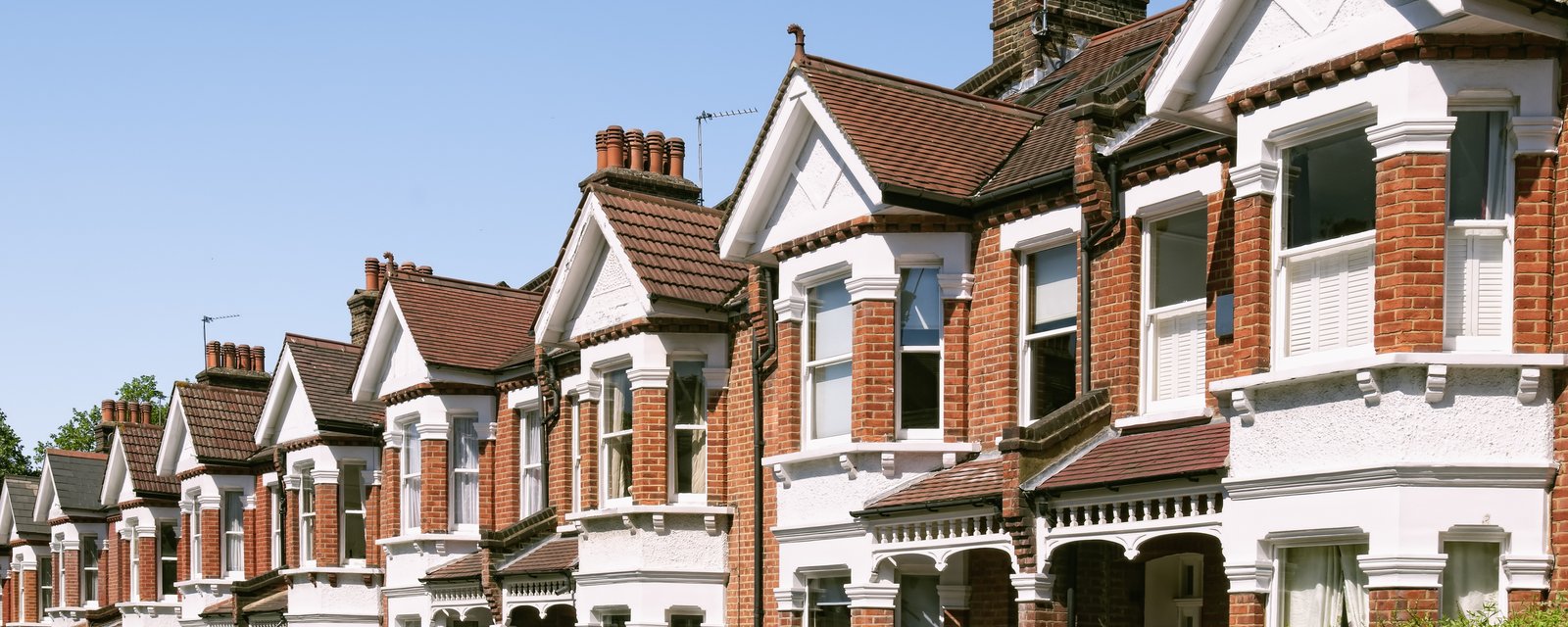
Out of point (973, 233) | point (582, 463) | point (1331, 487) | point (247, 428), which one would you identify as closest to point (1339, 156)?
point (1331, 487)

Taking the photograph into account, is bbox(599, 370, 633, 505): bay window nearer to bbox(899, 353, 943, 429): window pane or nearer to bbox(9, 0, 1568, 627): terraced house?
bbox(9, 0, 1568, 627): terraced house

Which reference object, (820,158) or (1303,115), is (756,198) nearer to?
(820,158)

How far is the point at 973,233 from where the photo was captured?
1903 centimetres

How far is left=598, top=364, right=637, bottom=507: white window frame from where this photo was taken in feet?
77.2

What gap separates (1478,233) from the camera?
1317 cm

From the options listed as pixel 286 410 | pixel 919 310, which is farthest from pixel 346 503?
pixel 919 310

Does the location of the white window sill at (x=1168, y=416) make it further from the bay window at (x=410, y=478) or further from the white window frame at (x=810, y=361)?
the bay window at (x=410, y=478)

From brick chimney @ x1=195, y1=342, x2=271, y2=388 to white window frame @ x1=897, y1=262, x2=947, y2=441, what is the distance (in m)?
27.0

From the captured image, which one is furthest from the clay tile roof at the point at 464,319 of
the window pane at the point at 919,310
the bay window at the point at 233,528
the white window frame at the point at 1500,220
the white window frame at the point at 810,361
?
the white window frame at the point at 1500,220

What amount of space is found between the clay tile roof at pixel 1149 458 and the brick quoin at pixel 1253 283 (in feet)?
2.78

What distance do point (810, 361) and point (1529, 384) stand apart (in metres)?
8.93

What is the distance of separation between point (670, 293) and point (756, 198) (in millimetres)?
2372

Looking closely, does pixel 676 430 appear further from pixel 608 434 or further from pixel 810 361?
pixel 810 361

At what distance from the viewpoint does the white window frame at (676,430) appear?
2316cm
